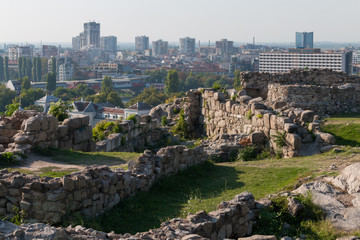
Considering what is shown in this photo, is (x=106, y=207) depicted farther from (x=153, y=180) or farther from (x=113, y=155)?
(x=113, y=155)

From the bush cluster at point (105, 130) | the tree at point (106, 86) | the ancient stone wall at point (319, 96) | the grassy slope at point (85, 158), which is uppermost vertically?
the ancient stone wall at point (319, 96)

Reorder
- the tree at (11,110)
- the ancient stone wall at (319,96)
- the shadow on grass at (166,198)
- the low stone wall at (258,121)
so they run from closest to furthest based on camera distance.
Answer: the shadow on grass at (166,198) → the low stone wall at (258,121) → the tree at (11,110) → the ancient stone wall at (319,96)

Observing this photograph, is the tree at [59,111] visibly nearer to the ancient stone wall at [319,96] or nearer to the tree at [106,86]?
the ancient stone wall at [319,96]

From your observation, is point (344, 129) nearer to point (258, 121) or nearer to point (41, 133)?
point (258, 121)

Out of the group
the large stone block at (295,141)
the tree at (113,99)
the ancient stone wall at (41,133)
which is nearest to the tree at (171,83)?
the tree at (113,99)

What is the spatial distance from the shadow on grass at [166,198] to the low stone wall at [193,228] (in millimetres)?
1263

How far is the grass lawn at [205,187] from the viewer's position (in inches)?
366

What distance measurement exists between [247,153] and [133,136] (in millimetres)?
4666

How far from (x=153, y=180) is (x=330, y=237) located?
4242mm

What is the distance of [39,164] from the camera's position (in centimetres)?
1280

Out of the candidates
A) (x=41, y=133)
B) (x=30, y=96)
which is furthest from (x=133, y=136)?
(x=30, y=96)

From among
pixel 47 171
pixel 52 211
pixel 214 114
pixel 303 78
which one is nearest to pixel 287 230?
pixel 52 211

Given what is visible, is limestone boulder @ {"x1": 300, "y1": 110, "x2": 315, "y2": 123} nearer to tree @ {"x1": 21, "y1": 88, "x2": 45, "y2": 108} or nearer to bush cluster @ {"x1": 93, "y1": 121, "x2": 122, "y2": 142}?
bush cluster @ {"x1": 93, "y1": 121, "x2": 122, "y2": 142}

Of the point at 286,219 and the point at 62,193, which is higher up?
the point at 62,193
